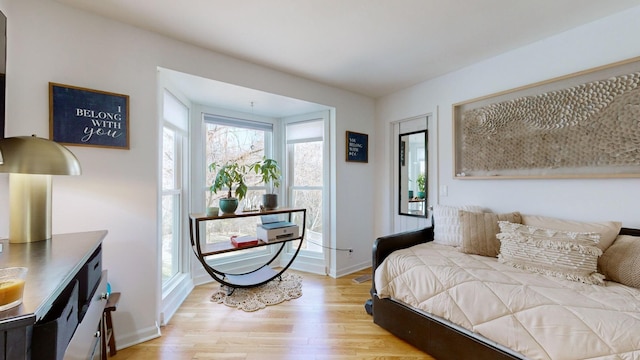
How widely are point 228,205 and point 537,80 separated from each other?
2.94 m

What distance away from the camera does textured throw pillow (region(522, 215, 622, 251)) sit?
1.64m

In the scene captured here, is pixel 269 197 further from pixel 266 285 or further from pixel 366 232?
pixel 366 232

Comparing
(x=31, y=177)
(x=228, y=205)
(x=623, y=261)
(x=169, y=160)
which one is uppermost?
(x=169, y=160)

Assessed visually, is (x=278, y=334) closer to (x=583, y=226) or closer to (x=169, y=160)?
(x=169, y=160)

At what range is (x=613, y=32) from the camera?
5.80 ft

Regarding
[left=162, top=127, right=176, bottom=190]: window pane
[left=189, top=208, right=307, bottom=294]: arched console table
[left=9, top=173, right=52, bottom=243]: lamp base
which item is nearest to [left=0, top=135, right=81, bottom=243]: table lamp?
[left=9, top=173, right=52, bottom=243]: lamp base

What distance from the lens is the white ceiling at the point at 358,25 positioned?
5.48 feet

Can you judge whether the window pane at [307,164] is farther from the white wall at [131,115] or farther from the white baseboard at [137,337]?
the white baseboard at [137,337]

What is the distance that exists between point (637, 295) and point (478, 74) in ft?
6.70

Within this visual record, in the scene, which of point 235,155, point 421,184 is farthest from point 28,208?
point 421,184

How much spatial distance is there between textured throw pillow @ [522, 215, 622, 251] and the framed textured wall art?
35 centimetres

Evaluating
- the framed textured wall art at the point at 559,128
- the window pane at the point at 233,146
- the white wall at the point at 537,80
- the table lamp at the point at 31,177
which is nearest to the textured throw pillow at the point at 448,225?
the white wall at the point at 537,80

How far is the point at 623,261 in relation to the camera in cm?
153

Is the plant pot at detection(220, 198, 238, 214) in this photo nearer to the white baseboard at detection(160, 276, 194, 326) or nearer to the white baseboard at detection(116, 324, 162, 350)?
the white baseboard at detection(160, 276, 194, 326)
